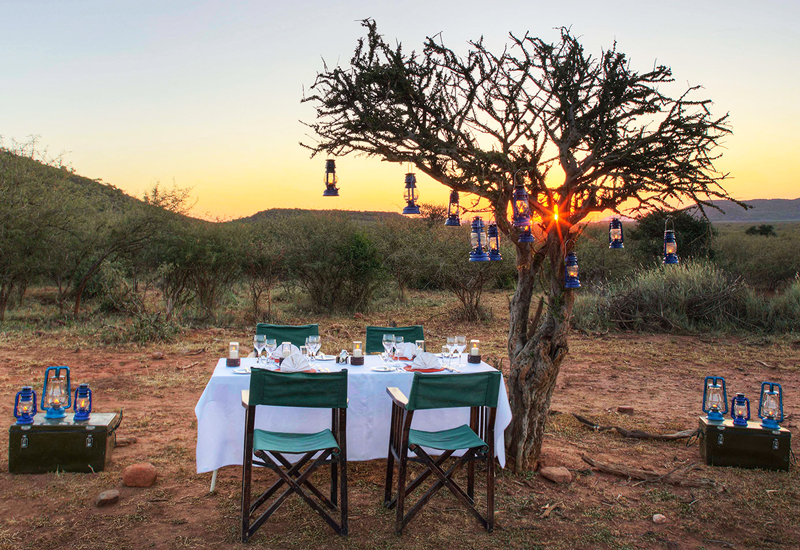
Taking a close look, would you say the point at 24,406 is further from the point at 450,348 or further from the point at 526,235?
the point at 526,235

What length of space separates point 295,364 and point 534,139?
8.10 ft

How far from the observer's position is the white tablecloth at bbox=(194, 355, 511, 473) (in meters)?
3.87

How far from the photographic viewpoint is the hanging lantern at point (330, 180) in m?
4.43

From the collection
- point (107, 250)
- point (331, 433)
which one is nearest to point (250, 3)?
point (107, 250)

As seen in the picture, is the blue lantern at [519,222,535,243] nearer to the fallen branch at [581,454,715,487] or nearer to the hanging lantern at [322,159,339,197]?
the hanging lantern at [322,159,339,197]

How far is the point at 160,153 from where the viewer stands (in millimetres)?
12148

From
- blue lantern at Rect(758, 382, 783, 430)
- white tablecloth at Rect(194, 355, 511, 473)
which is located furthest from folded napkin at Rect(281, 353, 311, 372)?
blue lantern at Rect(758, 382, 783, 430)

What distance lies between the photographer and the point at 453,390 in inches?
131

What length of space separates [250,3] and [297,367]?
7271 mm

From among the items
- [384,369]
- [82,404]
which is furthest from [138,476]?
[384,369]

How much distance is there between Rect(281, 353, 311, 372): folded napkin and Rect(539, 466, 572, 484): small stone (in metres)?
1.98

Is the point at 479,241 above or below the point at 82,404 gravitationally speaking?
above

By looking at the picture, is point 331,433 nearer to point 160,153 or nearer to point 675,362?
point 675,362

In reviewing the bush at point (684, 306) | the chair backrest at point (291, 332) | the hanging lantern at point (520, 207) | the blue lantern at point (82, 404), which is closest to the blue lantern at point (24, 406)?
the blue lantern at point (82, 404)
